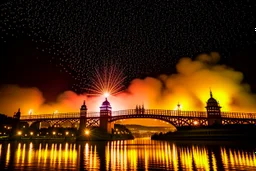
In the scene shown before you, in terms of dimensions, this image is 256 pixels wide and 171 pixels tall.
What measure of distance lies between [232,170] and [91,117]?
202 feet

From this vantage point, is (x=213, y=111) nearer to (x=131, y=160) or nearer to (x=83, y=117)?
(x=83, y=117)

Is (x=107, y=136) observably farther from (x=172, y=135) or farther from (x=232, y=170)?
(x=232, y=170)

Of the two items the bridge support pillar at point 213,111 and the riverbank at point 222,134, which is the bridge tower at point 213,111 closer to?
the bridge support pillar at point 213,111

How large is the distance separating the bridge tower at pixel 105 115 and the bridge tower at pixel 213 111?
3425 centimetres

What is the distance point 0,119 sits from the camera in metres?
67.2

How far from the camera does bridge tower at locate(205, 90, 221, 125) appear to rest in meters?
59.8

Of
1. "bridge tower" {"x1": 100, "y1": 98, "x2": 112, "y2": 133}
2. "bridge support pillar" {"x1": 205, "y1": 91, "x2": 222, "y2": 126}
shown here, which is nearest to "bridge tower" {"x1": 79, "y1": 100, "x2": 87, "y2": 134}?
"bridge tower" {"x1": 100, "y1": 98, "x2": 112, "y2": 133}

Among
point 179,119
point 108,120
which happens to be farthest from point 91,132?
point 179,119

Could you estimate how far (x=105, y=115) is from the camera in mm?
65438

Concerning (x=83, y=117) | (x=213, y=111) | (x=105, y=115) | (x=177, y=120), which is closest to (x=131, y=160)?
(x=177, y=120)

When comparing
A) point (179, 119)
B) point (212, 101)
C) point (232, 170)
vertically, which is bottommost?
point (232, 170)

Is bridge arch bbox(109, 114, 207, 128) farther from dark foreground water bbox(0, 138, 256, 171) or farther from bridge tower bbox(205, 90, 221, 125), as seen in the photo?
dark foreground water bbox(0, 138, 256, 171)

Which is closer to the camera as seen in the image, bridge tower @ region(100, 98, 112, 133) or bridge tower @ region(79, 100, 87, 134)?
bridge tower @ region(100, 98, 112, 133)

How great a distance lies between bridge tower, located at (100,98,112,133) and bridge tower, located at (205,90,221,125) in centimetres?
3425
